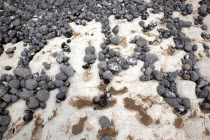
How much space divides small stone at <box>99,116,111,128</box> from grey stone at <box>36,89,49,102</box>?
0.98 m

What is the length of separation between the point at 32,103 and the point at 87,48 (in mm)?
1426

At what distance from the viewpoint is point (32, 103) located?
294 cm

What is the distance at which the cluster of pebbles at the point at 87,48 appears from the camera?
10.1ft

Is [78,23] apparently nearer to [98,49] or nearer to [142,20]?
[98,49]

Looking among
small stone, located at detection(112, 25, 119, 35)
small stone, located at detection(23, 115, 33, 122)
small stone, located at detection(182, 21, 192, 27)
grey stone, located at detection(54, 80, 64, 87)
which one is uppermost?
small stone, located at detection(182, 21, 192, 27)

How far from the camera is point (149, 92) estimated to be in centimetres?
312

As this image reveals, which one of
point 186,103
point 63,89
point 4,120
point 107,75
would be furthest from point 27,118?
point 186,103

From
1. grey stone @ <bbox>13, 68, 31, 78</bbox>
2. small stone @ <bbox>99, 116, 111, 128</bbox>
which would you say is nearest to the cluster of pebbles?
grey stone @ <bbox>13, 68, 31, 78</bbox>

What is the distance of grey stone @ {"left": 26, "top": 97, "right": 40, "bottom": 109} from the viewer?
294cm

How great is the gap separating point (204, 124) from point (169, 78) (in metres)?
0.88

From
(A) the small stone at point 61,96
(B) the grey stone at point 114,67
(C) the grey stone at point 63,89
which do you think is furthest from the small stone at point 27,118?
(B) the grey stone at point 114,67

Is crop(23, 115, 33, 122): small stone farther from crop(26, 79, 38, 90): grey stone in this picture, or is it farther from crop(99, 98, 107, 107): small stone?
crop(99, 98, 107, 107): small stone

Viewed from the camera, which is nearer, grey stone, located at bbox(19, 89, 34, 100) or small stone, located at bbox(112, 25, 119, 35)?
grey stone, located at bbox(19, 89, 34, 100)

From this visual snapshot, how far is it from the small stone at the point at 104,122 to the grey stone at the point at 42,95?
3.21 ft
